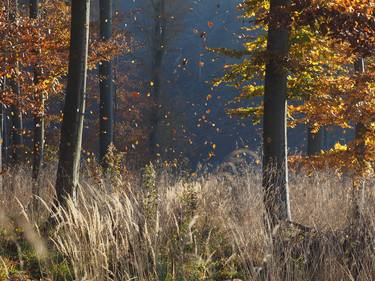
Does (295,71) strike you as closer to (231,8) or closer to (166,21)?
(166,21)

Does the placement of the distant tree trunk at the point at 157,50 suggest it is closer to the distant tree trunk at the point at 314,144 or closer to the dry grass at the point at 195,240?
the distant tree trunk at the point at 314,144

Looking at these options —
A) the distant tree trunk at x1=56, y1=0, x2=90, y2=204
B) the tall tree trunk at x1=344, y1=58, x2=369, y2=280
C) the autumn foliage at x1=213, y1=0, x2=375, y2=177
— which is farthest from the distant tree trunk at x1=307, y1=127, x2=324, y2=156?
the tall tree trunk at x1=344, y1=58, x2=369, y2=280

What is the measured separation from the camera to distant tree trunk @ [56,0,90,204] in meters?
8.23

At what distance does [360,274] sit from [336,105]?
22.6ft

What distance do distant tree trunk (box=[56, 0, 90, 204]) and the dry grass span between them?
71cm

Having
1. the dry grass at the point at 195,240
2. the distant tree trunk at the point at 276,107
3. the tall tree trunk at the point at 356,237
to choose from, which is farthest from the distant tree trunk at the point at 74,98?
the tall tree trunk at the point at 356,237

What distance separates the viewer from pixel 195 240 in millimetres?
4484

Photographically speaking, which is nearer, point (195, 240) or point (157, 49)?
point (195, 240)

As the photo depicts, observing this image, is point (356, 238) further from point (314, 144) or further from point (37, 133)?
point (314, 144)

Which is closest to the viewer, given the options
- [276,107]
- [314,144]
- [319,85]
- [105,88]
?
[276,107]

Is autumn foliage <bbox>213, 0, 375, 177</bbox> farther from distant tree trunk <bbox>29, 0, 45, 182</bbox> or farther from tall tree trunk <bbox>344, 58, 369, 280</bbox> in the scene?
distant tree trunk <bbox>29, 0, 45, 182</bbox>

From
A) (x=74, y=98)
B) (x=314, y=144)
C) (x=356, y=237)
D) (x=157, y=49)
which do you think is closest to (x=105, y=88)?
(x=314, y=144)

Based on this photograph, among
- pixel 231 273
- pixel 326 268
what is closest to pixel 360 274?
pixel 326 268

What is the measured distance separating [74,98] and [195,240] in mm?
4388
